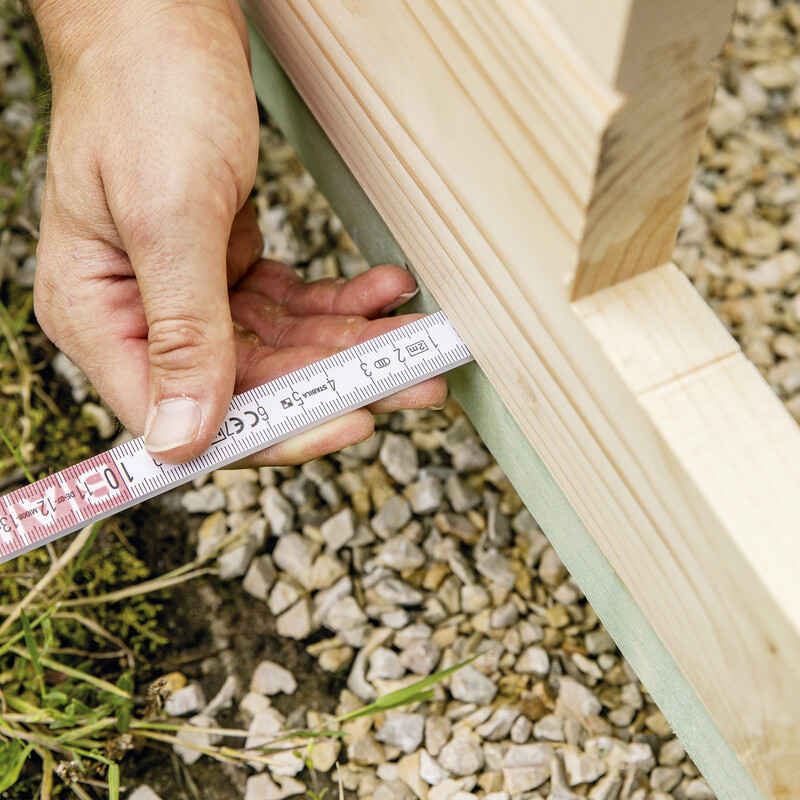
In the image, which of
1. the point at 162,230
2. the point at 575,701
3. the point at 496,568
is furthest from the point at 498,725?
the point at 162,230

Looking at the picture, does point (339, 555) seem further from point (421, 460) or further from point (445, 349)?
point (445, 349)

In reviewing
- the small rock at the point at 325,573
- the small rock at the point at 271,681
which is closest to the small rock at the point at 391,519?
the small rock at the point at 325,573

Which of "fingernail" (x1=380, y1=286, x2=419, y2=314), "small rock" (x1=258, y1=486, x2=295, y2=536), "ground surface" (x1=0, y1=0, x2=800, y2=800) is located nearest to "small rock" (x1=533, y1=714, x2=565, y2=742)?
"ground surface" (x1=0, y1=0, x2=800, y2=800)

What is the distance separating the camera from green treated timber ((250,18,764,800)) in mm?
1122

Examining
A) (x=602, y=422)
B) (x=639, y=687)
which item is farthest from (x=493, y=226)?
(x=639, y=687)

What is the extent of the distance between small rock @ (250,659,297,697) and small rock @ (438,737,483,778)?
0.30 m

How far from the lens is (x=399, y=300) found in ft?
4.63

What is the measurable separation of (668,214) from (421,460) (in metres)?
0.96

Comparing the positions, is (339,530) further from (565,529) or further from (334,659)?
(565,529)

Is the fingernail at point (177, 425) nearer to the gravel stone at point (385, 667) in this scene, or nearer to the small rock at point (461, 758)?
the gravel stone at point (385, 667)

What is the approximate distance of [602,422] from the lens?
95cm

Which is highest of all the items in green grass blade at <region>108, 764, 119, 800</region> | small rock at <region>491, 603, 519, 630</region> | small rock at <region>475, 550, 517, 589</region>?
green grass blade at <region>108, 764, 119, 800</region>

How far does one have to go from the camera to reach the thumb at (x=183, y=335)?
118cm

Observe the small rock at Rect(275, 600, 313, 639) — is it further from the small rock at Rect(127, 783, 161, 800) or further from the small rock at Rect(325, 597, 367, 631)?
the small rock at Rect(127, 783, 161, 800)
